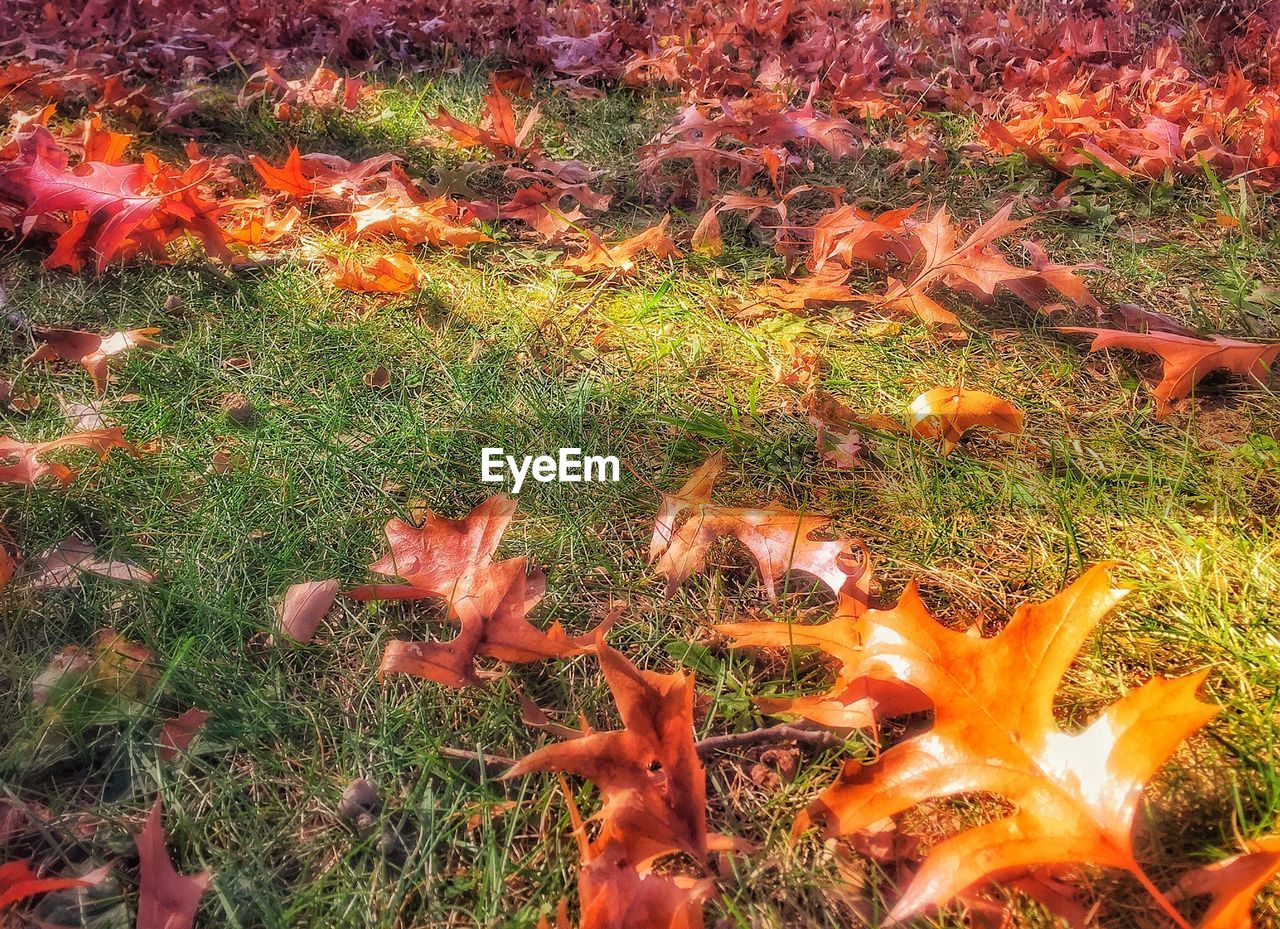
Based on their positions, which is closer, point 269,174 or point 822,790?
point 822,790

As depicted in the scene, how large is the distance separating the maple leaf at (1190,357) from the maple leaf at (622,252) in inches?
39.6

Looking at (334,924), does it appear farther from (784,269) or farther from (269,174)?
(269,174)

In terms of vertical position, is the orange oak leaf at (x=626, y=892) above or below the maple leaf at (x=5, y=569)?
above

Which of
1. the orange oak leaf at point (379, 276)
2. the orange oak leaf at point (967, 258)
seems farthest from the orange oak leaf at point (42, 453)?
the orange oak leaf at point (967, 258)

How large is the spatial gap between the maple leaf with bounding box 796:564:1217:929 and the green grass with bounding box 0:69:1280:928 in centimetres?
13

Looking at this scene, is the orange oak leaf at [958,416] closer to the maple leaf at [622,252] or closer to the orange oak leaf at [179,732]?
the maple leaf at [622,252]

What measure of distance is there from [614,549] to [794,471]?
362mm

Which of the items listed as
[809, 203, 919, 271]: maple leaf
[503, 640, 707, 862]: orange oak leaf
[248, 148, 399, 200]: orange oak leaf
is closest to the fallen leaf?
[503, 640, 707, 862]: orange oak leaf

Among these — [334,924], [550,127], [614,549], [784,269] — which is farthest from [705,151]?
[334,924]

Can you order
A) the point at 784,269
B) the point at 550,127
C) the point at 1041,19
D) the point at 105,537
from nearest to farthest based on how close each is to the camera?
the point at 105,537 → the point at 784,269 → the point at 550,127 → the point at 1041,19

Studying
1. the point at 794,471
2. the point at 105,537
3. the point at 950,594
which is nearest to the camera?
the point at 950,594

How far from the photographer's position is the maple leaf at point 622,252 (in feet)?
6.48

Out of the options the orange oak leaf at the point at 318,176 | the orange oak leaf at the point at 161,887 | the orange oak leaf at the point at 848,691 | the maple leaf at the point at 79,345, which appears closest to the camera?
the orange oak leaf at the point at 161,887

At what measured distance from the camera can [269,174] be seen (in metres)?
2.22
